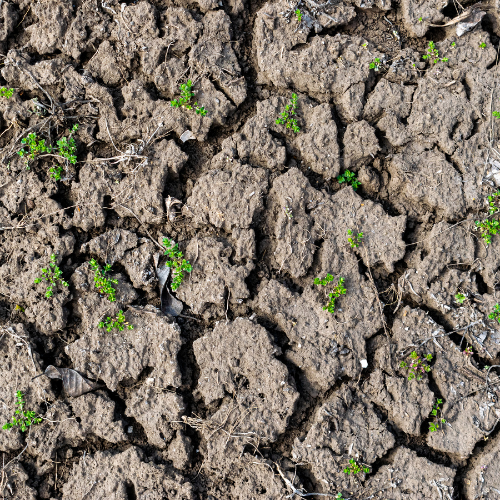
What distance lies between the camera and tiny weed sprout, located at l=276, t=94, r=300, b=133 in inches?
98.9

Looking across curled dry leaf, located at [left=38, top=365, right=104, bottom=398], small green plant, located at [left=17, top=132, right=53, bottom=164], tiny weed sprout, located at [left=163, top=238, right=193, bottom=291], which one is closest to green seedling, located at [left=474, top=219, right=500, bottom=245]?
tiny weed sprout, located at [left=163, top=238, right=193, bottom=291]

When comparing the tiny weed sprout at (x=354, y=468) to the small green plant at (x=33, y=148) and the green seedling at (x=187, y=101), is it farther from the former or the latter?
the small green plant at (x=33, y=148)

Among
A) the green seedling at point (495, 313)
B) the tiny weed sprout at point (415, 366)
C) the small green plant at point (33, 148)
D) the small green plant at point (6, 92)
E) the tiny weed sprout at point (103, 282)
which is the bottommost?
the tiny weed sprout at point (103, 282)

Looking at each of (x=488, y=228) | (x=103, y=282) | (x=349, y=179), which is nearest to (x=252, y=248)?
(x=349, y=179)

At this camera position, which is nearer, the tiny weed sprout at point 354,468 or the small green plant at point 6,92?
the tiny weed sprout at point 354,468

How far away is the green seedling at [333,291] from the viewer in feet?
7.82

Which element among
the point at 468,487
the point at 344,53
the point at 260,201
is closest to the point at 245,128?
the point at 260,201

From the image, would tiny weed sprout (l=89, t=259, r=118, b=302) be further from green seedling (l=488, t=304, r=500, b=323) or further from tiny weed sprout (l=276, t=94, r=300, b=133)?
green seedling (l=488, t=304, r=500, b=323)

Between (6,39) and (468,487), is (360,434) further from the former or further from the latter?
(6,39)

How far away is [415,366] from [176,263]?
4.57ft

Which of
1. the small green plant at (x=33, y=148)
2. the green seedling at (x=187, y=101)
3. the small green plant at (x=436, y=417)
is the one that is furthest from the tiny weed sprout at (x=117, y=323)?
the small green plant at (x=436, y=417)

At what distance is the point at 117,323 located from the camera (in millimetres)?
2398

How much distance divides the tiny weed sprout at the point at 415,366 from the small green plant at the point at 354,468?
519 mm

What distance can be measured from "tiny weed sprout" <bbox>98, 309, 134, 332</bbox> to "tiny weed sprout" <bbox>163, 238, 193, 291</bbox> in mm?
309
